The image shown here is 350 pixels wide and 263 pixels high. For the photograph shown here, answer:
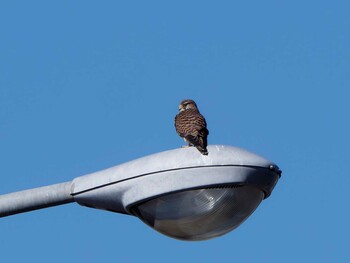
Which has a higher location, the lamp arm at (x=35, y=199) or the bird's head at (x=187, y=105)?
the bird's head at (x=187, y=105)

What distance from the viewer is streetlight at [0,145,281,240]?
11.4 feet

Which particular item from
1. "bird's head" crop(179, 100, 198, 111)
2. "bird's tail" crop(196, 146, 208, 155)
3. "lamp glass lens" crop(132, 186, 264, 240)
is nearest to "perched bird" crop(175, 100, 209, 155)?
"bird's head" crop(179, 100, 198, 111)

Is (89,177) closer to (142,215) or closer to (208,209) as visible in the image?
(142,215)

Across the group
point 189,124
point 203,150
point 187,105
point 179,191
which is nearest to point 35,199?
point 179,191

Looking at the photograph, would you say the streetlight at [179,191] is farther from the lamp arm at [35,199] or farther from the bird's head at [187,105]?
the bird's head at [187,105]

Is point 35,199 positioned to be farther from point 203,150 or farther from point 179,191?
point 203,150

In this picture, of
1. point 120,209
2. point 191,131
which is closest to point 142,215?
point 120,209

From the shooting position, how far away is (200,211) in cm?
365

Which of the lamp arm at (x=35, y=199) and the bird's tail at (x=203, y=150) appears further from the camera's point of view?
the lamp arm at (x=35, y=199)

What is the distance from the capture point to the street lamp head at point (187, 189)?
11.4ft

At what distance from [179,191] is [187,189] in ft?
0.11

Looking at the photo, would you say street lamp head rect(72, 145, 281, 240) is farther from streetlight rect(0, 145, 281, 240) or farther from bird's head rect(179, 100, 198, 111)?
bird's head rect(179, 100, 198, 111)

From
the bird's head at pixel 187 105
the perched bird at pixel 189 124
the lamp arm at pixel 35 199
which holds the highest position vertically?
the bird's head at pixel 187 105

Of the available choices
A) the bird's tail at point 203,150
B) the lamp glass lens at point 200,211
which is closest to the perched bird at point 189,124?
the lamp glass lens at point 200,211
